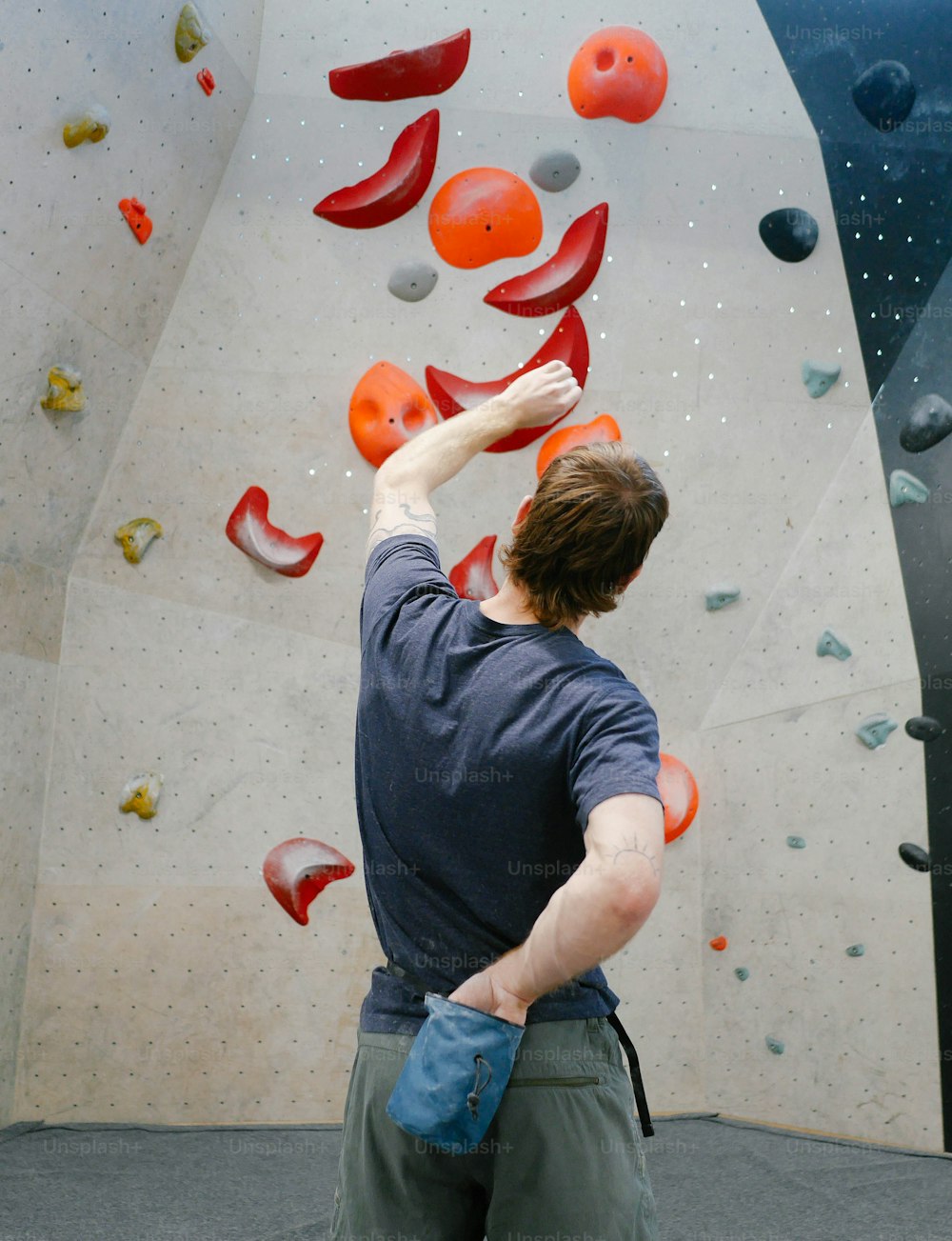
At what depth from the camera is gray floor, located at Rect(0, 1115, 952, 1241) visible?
226 centimetres

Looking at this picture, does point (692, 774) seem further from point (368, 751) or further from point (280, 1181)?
point (368, 751)

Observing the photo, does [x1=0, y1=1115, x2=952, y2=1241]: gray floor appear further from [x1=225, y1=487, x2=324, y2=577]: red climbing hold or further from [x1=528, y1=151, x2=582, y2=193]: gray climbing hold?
[x1=528, y1=151, x2=582, y2=193]: gray climbing hold

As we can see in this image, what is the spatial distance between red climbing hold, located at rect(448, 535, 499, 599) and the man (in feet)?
5.67

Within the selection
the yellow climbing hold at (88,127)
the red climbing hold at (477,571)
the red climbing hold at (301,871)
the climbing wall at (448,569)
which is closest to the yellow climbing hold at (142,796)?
the climbing wall at (448,569)

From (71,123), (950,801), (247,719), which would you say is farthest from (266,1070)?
(71,123)

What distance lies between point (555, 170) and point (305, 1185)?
2630 mm

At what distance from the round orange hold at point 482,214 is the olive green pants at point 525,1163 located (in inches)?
88.2

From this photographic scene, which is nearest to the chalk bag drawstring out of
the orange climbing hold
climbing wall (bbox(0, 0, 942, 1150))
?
climbing wall (bbox(0, 0, 942, 1150))

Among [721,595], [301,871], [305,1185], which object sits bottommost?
[305,1185]

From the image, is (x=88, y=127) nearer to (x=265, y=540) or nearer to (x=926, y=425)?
(x=265, y=540)

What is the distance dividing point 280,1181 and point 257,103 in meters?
2.71

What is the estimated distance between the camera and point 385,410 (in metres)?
2.83

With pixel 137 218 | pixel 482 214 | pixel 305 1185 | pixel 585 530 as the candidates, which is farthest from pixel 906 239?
pixel 305 1185

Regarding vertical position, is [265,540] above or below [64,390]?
below
